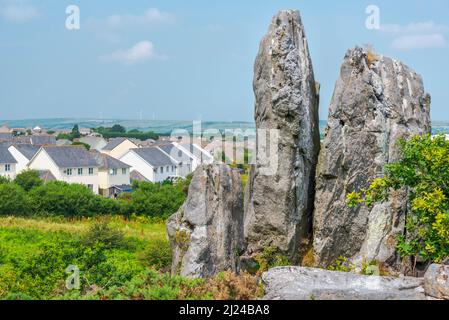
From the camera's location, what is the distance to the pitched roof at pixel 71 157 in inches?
2179

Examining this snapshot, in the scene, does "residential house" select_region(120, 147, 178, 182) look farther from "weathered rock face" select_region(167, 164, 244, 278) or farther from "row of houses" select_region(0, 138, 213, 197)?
"weathered rock face" select_region(167, 164, 244, 278)

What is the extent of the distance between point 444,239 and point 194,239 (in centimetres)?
487

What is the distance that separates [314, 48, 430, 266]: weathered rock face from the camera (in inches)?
610

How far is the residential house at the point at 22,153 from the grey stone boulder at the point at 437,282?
57.2 meters

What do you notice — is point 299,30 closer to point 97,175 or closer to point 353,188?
point 353,188

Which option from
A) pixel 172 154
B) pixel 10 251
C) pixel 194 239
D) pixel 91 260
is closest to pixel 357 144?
pixel 194 239

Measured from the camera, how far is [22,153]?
62594 millimetres

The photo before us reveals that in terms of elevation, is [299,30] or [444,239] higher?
[299,30]

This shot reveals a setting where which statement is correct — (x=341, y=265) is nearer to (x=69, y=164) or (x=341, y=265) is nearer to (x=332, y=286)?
(x=332, y=286)

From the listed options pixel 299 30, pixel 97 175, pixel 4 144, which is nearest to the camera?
pixel 299 30

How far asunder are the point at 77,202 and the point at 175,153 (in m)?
33.1

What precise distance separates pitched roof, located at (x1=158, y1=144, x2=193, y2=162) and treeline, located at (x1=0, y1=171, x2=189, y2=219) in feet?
96.0

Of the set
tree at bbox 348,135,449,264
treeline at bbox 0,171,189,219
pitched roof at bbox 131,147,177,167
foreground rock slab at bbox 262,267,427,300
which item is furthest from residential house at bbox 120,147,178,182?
foreground rock slab at bbox 262,267,427,300
